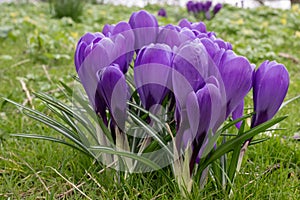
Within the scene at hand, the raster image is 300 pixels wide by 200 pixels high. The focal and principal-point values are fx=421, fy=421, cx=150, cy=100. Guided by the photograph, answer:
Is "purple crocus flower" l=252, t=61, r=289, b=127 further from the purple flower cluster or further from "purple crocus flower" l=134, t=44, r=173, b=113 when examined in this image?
"purple crocus flower" l=134, t=44, r=173, b=113

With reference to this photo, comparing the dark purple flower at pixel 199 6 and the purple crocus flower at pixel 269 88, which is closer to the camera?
the purple crocus flower at pixel 269 88

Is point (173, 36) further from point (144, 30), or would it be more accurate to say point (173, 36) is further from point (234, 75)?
point (234, 75)

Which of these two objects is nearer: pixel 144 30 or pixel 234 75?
pixel 234 75

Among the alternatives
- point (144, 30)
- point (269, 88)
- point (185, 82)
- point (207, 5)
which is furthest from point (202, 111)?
point (207, 5)

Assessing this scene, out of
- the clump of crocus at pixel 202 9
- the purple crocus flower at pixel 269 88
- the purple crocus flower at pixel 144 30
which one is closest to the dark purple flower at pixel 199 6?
the clump of crocus at pixel 202 9

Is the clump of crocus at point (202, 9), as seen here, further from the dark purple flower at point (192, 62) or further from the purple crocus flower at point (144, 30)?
the dark purple flower at point (192, 62)

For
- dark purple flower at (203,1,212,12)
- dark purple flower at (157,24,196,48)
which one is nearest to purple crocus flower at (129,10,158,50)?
dark purple flower at (157,24,196,48)
